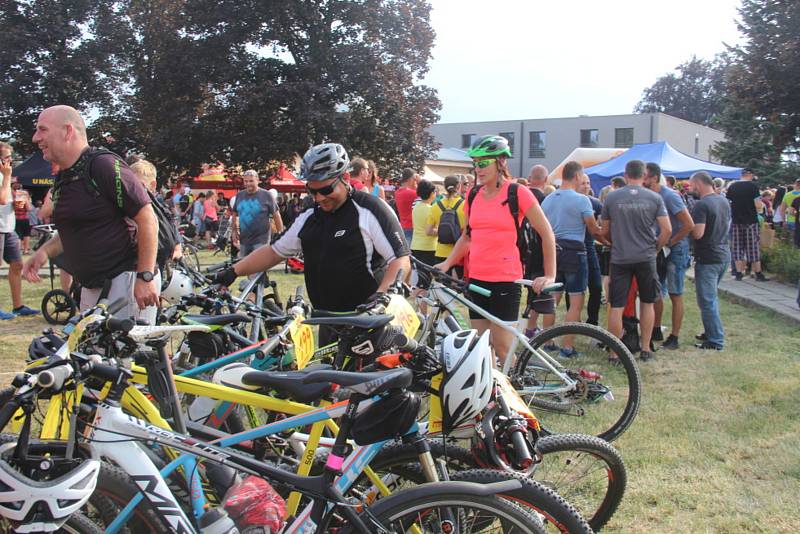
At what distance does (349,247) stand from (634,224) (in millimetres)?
3907

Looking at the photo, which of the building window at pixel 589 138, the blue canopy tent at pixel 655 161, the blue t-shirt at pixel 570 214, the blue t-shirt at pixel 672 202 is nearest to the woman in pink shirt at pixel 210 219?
the blue canopy tent at pixel 655 161

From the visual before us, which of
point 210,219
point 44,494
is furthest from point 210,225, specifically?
point 44,494

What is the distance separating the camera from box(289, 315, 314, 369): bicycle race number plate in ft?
9.05

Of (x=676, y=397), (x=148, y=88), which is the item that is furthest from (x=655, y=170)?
(x=148, y=88)

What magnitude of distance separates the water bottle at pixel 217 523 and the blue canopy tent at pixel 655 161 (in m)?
15.8

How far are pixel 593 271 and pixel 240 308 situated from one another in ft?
16.4

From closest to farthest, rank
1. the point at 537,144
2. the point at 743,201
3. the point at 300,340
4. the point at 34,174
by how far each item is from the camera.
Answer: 1. the point at 300,340
2. the point at 743,201
3. the point at 34,174
4. the point at 537,144

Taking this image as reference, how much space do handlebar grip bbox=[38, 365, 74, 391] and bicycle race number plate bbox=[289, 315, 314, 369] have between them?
909 mm

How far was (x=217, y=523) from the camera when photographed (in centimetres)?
221

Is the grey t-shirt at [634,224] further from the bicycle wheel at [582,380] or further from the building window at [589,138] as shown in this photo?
the building window at [589,138]

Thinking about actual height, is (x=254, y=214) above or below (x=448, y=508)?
above

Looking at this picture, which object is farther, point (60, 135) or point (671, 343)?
point (671, 343)

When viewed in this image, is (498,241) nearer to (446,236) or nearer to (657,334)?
(446,236)

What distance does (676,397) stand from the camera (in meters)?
5.65
